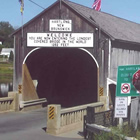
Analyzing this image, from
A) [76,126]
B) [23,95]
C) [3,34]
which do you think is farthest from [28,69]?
[3,34]

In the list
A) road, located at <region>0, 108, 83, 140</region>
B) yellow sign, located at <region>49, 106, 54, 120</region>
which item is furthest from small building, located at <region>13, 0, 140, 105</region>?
yellow sign, located at <region>49, 106, 54, 120</region>

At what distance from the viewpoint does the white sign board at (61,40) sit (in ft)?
67.7

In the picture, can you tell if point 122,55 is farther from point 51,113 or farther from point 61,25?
point 51,113

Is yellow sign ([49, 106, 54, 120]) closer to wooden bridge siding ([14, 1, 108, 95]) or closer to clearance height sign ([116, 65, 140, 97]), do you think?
clearance height sign ([116, 65, 140, 97])

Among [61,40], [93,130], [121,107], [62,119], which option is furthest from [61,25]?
[121,107]

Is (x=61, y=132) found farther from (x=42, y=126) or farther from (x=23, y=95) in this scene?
(x=23, y=95)

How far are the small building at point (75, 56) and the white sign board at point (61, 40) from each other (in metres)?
0.12

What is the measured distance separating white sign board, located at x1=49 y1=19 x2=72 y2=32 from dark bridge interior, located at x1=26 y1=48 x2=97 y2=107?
3.07m

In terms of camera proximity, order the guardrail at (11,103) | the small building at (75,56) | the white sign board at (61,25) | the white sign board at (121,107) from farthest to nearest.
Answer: the white sign board at (61,25) → the small building at (75,56) → the guardrail at (11,103) → the white sign board at (121,107)

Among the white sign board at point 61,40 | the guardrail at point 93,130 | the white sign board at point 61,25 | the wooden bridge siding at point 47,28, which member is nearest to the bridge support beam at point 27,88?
the wooden bridge siding at point 47,28

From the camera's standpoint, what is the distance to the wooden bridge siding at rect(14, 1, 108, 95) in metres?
20.6

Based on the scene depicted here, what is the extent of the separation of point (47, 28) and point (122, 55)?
4.57 m

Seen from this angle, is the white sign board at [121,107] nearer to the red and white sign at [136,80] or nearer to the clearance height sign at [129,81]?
the clearance height sign at [129,81]

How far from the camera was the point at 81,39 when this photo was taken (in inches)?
816
